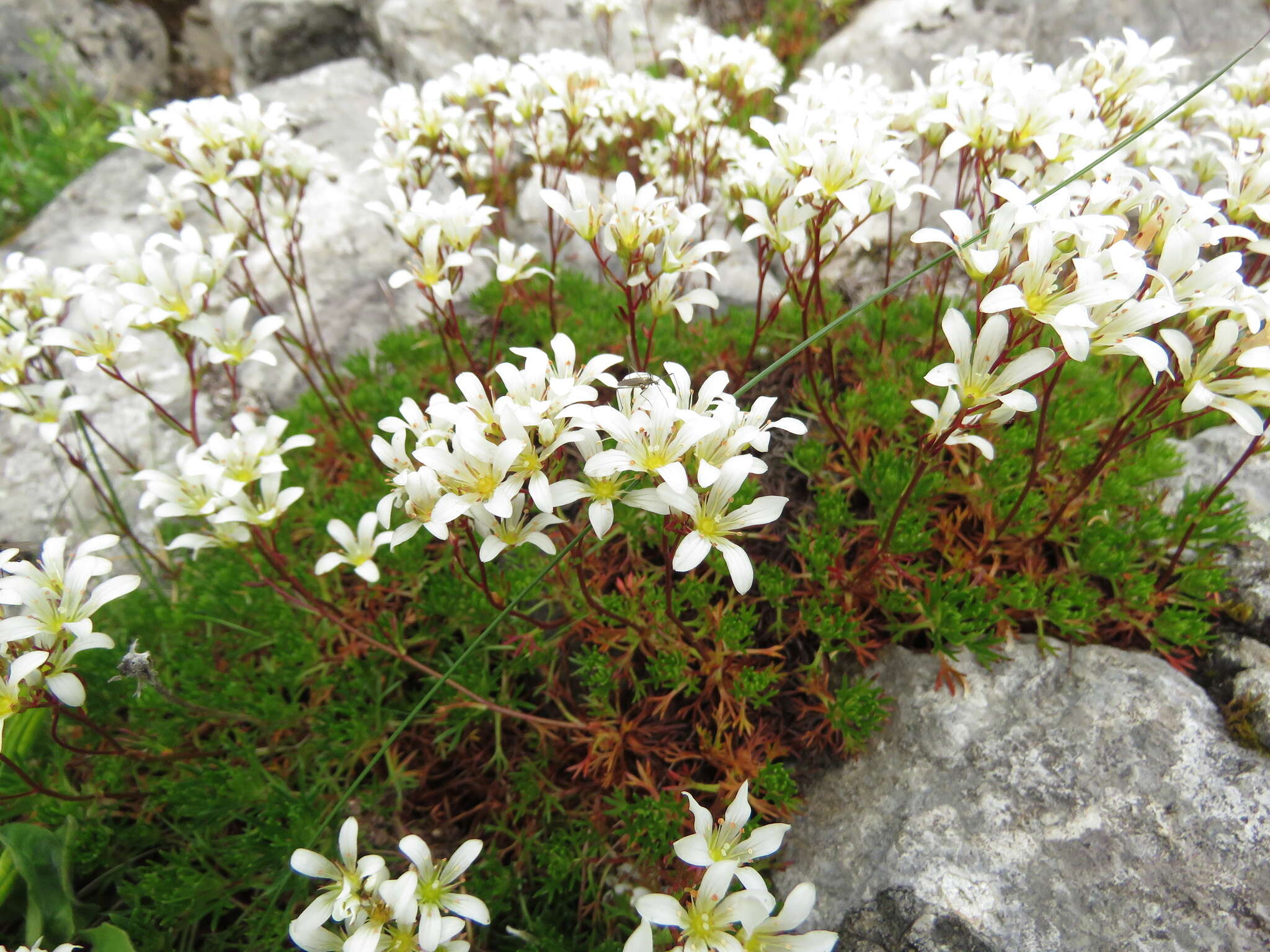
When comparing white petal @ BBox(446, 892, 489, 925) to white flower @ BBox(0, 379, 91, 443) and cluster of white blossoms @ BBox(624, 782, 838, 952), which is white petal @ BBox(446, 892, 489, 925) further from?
white flower @ BBox(0, 379, 91, 443)

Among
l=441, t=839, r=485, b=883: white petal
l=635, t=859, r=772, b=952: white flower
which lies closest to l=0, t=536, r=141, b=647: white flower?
l=441, t=839, r=485, b=883: white petal

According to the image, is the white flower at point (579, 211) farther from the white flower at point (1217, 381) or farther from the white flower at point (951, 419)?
the white flower at point (1217, 381)

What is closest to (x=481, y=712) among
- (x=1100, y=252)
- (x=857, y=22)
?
(x=1100, y=252)

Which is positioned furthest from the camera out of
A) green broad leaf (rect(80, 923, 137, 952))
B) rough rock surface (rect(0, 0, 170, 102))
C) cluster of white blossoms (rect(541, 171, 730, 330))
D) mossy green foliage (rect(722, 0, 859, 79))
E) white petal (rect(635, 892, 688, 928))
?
rough rock surface (rect(0, 0, 170, 102))

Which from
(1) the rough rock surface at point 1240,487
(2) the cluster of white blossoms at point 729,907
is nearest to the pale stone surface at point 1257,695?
(1) the rough rock surface at point 1240,487

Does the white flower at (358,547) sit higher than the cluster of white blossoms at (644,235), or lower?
lower

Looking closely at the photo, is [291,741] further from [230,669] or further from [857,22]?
[857,22]

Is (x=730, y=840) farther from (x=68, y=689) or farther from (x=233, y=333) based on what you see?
(x=233, y=333)
